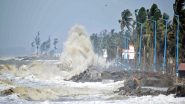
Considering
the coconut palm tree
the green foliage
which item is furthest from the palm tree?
the green foliage

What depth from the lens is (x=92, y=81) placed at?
238ft

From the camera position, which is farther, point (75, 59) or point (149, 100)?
point (75, 59)

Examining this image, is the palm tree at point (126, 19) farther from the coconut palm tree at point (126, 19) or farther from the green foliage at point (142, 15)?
the green foliage at point (142, 15)

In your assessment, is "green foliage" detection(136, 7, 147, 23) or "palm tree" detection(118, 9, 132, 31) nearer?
"green foliage" detection(136, 7, 147, 23)

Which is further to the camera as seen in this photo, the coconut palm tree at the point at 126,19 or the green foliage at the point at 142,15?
the coconut palm tree at the point at 126,19

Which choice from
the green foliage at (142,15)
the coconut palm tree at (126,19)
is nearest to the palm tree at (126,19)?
the coconut palm tree at (126,19)

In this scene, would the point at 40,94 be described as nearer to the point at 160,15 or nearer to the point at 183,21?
the point at 183,21

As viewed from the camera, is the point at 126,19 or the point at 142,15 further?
the point at 126,19

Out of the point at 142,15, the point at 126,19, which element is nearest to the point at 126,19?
the point at 126,19

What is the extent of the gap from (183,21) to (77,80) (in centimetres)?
1928

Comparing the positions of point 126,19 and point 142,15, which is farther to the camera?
point 126,19

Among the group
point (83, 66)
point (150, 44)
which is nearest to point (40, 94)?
point (150, 44)

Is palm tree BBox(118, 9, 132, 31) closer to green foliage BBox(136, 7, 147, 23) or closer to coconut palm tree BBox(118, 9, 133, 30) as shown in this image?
coconut palm tree BBox(118, 9, 133, 30)

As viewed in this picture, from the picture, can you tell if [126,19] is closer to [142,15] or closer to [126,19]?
[126,19]
